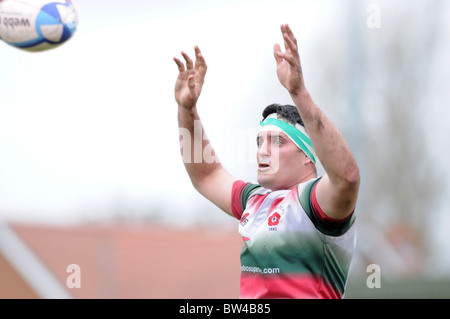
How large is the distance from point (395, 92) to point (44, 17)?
43.0 feet

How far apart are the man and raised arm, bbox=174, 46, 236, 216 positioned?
0.07 feet

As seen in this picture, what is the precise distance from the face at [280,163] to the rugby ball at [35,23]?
152 cm

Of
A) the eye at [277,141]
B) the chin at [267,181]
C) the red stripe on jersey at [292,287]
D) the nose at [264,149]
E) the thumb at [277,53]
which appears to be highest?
the thumb at [277,53]

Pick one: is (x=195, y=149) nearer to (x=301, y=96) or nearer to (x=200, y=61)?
(x=200, y=61)

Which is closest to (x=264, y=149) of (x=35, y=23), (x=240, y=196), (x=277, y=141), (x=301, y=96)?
(x=277, y=141)

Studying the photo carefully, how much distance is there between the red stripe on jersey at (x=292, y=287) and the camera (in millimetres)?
4113

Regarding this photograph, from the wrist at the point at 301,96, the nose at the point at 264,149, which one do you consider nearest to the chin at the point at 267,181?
the nose at the point at 264,149

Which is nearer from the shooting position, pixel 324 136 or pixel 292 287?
pixel 324 136

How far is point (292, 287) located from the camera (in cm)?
411

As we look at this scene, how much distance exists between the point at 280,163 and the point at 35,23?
1.79m

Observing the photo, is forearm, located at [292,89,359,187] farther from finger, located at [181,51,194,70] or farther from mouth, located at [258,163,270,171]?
finger, located at [181,51,194,70]

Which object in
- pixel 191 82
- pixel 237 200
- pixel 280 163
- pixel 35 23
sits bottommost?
pixel 237 200

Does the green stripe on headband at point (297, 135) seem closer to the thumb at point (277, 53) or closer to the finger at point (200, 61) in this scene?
the thumb at point (277, 53)
